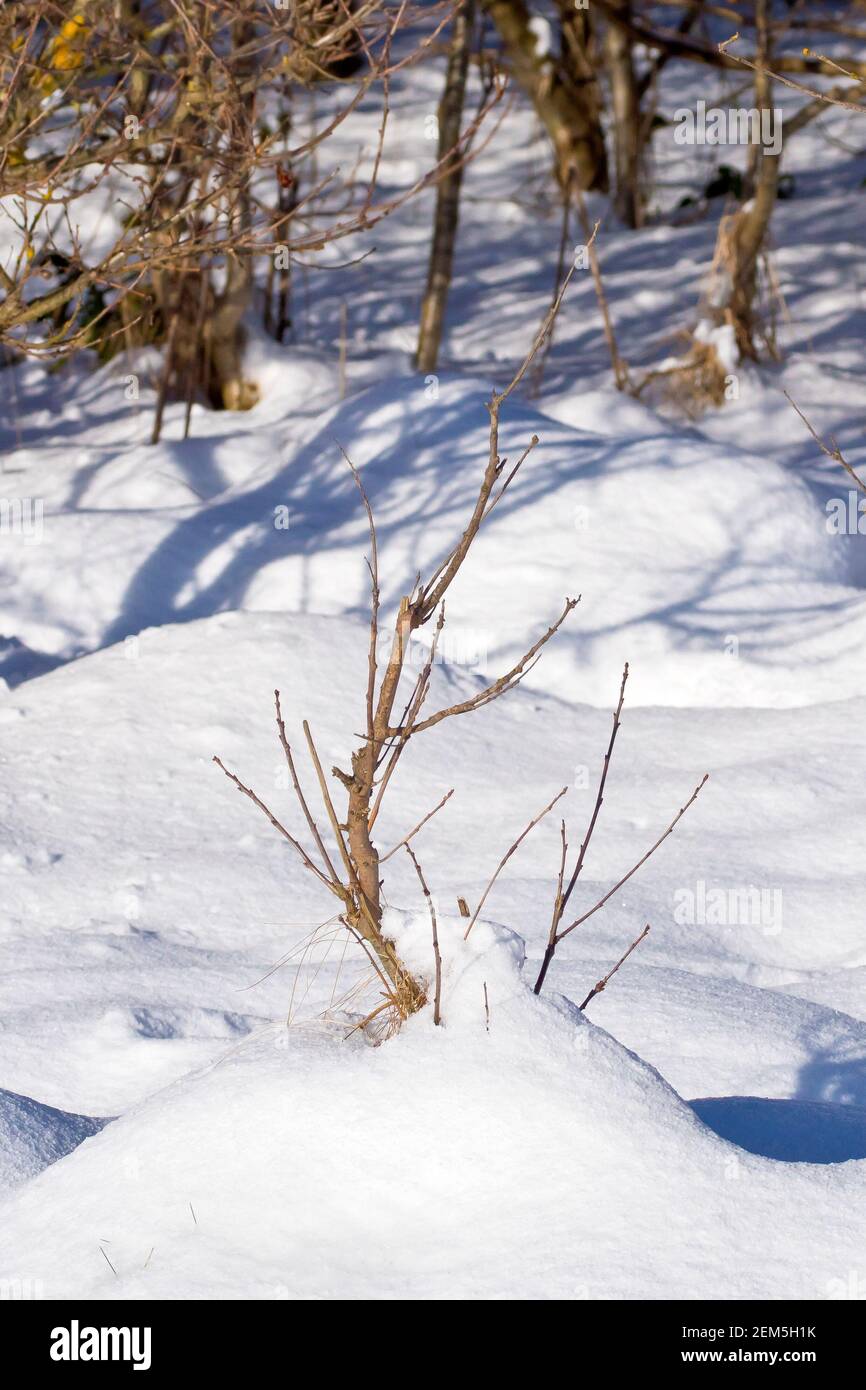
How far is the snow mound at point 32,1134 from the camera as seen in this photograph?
2463 mm

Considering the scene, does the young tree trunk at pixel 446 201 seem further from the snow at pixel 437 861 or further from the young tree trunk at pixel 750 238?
the young tree trunk at pixel 750 238

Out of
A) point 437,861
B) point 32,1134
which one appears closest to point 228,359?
point 437,861

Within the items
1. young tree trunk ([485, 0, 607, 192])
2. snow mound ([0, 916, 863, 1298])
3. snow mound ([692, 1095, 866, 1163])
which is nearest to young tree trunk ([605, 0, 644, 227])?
young tree trunk ([485, 0, 607, 192])

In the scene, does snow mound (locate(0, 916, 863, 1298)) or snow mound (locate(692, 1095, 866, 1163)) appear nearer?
snow mound (locate(0, 916, 863, 1298))

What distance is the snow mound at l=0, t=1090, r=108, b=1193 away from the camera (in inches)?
97.0

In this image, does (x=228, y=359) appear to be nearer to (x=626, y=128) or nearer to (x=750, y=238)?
(x=750, y=238)

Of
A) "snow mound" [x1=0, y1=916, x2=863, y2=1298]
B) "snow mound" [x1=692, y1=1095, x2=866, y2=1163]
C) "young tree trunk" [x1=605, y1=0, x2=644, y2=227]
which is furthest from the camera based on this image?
"young tree trunk" [x1=605, y1=0, x2=644, y2=227]

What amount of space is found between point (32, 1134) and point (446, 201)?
656cm

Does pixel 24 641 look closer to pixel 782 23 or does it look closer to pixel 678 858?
pixel 678 858

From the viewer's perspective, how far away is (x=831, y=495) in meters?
6.31

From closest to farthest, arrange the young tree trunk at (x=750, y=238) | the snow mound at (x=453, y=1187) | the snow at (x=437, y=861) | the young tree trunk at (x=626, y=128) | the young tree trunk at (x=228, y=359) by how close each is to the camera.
Result: the snow mound at (x=453, y=1187)
the snow at (x=437, y=861)
the young tree trunk at (x=228, y=359)
the young tree trunk at (x=750, y=238)
the young tree trunk at (x=626, y=128)

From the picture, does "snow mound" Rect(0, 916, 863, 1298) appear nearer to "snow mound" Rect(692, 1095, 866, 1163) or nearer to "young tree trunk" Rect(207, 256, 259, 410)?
"snow mound" Rect(692, 1095, 866, 1163)

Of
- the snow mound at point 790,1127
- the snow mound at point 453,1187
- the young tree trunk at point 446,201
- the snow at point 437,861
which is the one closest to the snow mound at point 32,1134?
the snow at point 437,861

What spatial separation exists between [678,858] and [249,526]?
2770 mm
